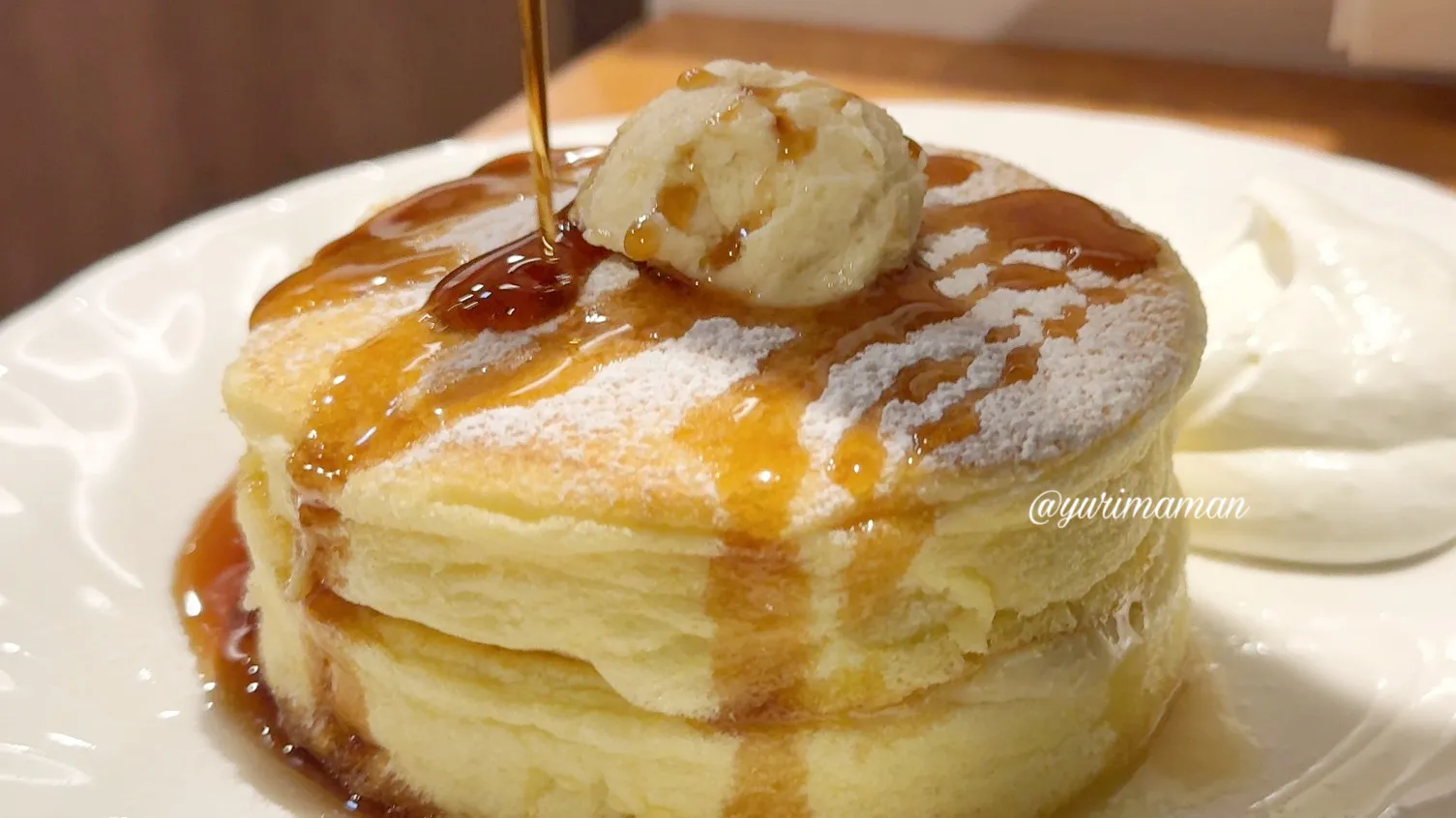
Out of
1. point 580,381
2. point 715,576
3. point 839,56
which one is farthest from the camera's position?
point 839,56

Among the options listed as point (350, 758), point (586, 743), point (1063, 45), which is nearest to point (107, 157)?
point (1063, 45)

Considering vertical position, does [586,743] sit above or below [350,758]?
above

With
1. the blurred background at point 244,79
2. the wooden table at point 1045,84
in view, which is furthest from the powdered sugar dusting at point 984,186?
the blurred background at point 244,79

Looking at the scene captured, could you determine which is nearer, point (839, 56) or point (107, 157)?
point (839, 56)

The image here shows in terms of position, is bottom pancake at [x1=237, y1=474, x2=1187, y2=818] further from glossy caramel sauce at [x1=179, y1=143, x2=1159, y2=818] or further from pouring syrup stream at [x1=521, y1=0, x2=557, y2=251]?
pouring syrup stream at [x1=521, y1=0, x2=557, y2=251]

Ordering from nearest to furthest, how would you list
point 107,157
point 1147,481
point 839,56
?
point 1147,481, point 839,56, point 107,157

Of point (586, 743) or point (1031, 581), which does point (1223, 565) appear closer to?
point (1031, 581)
